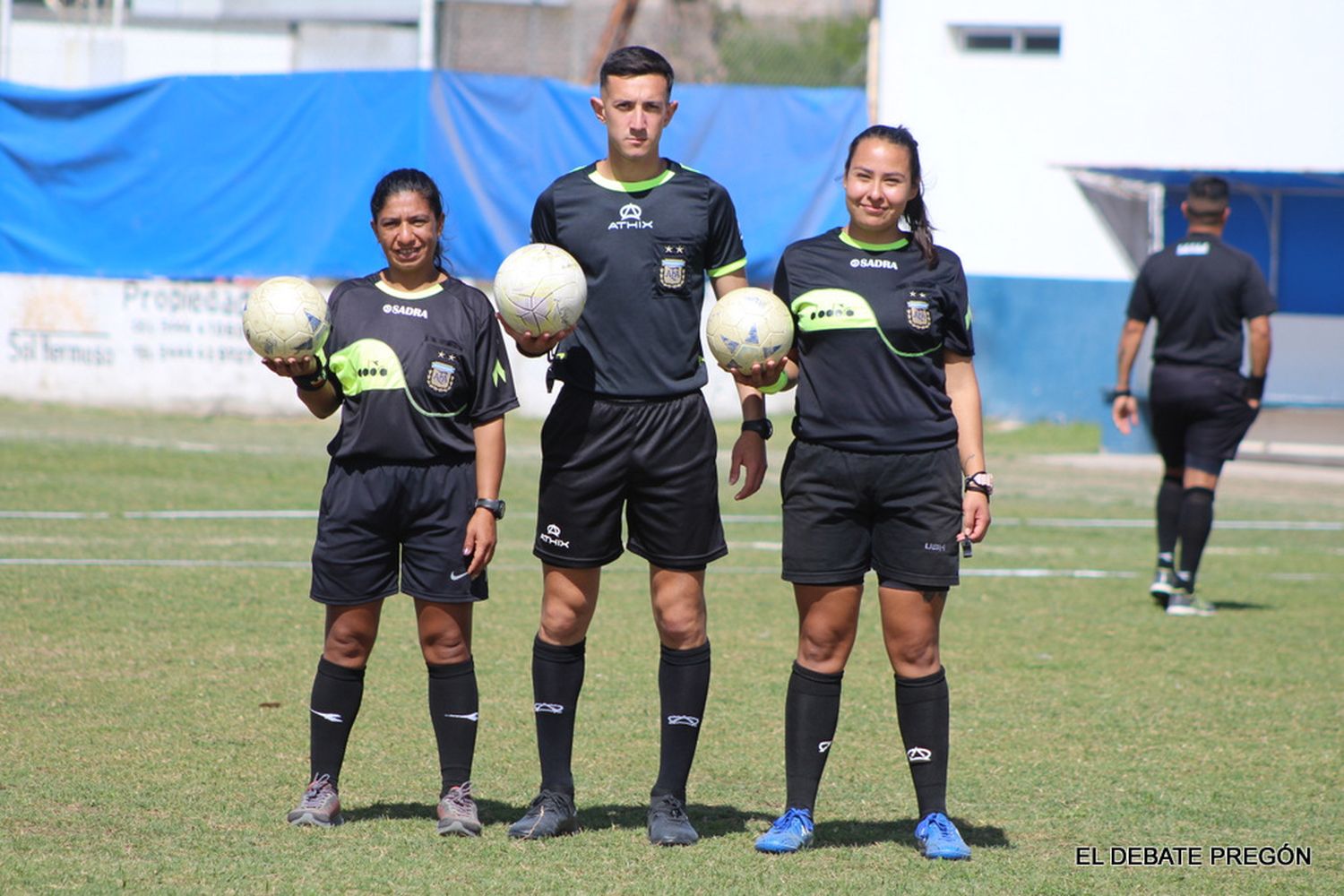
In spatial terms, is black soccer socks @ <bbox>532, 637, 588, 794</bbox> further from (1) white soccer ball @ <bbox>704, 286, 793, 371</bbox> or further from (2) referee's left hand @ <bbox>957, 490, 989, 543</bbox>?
(2) referee's left hand @ <bbox>957, 490, 989, 543</bbox>

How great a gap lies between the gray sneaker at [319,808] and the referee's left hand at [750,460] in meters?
1.55

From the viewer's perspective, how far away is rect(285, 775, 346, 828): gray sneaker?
5148 millimetres

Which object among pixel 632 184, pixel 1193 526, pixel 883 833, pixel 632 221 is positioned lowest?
pixel 883 833

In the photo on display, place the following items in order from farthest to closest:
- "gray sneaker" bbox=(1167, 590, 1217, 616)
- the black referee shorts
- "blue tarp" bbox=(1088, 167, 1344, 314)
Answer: "blue tarp" bbox=(1088, 167, 1344, 314) → "gray sneaker" bbox=(1167, 590, 1217, 616) → the black referee shorts

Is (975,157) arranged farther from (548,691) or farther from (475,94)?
(548,691)

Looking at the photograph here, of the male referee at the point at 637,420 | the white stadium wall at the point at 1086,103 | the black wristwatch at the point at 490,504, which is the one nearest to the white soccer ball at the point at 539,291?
the male referee at the point at 637,420

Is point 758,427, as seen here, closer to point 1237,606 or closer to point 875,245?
point 875,245

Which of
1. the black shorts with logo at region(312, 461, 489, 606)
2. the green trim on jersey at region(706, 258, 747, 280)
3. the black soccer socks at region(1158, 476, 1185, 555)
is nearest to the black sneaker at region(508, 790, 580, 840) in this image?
the black shorts with logo at region(312, 461, 489, 606)

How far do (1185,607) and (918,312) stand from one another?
5285 millimetres

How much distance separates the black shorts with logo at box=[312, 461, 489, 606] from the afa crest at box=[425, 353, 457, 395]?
9.6 inches

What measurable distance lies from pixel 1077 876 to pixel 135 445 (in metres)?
12.8

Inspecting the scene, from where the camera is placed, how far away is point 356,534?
5.18 m

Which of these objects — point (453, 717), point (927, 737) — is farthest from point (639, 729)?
point (927, 737)

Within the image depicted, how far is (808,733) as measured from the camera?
204 inches
